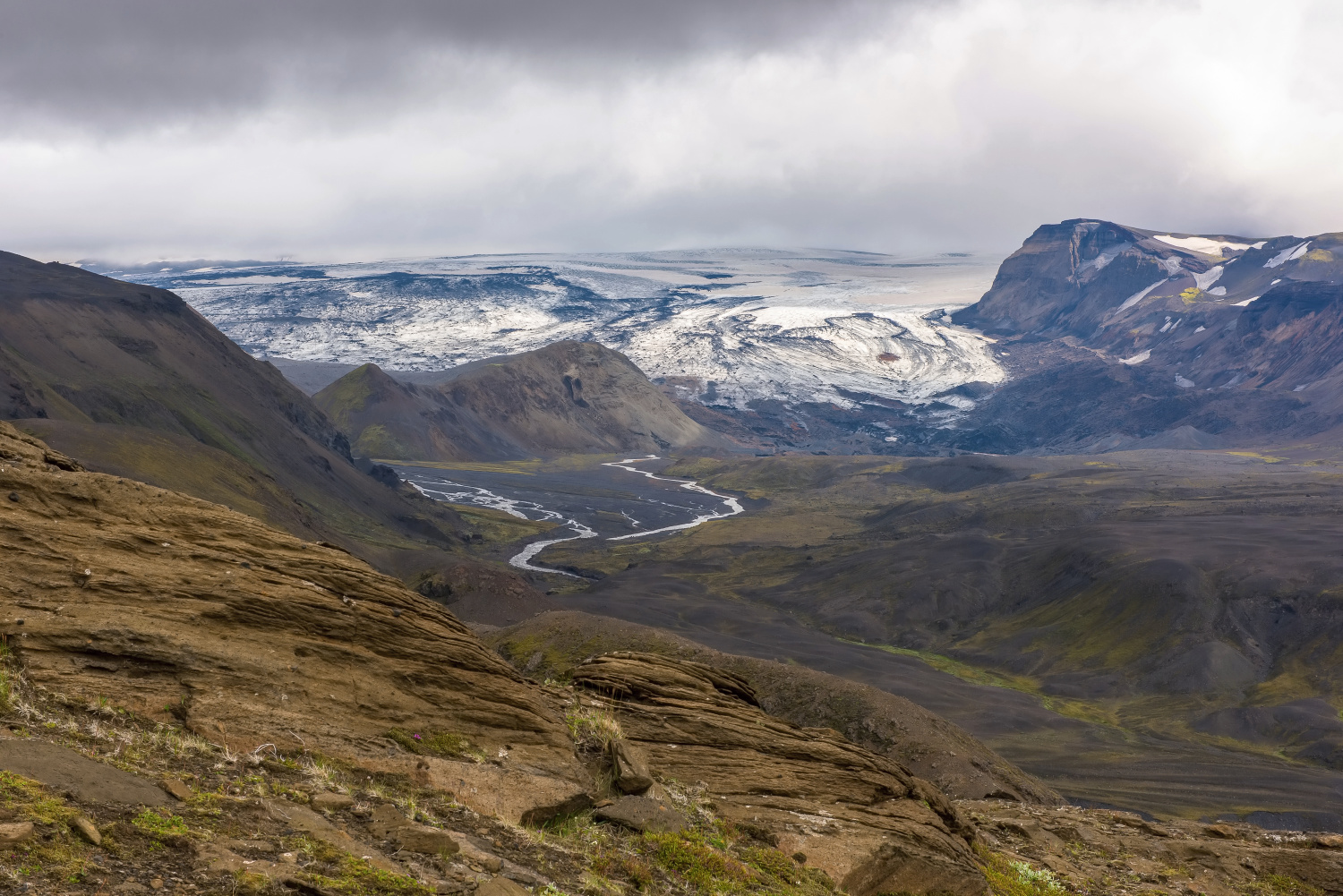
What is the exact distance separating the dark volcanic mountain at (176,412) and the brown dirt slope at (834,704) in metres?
39.5

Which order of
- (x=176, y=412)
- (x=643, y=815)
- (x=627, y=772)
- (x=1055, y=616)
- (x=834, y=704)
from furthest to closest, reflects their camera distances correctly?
1. (x=176, y=412)
2. (x=1055, y=616)
3. (x=834, y=704)
4. (x=627, y=772)
5. (x=643, y=815)

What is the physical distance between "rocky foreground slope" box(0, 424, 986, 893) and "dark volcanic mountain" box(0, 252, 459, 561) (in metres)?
69.8

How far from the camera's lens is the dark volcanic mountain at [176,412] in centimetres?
8800

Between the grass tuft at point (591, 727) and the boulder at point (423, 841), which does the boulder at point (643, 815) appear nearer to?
the grass tuft at point (591, 727)

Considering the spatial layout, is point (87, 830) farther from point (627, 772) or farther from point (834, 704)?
point (834, 704)

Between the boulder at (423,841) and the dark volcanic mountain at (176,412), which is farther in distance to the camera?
the dark volcanic mountain at (176,412)

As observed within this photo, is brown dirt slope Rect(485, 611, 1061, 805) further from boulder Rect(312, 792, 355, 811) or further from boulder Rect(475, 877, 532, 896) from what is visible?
boulder Rect(475, 877, 532, 896)

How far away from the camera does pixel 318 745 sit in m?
12.8

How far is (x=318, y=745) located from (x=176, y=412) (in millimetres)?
119380

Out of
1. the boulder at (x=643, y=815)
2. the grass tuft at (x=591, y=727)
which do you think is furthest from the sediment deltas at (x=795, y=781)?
the boulder at (x=643, y=815)

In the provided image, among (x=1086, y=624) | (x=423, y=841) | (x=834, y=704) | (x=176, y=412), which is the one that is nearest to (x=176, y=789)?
(x=423, y=841)

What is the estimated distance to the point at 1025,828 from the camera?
22.4m

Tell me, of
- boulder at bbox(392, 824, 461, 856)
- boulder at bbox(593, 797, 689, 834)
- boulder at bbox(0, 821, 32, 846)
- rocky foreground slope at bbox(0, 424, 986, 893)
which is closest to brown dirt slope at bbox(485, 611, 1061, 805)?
rocky foreground slope at bbox(0, 424, 986, 893)

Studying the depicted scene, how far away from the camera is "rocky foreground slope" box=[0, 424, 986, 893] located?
9.91 meters
